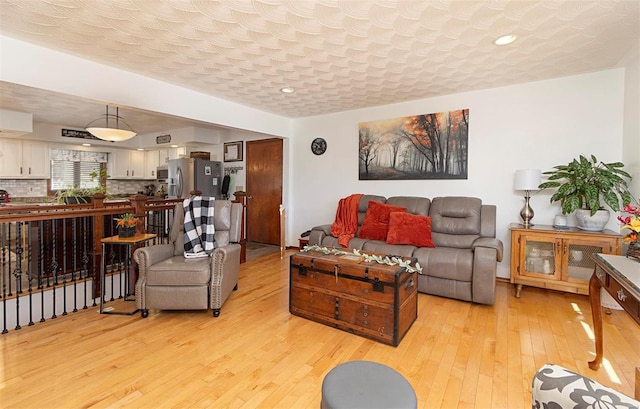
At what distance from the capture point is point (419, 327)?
2.46m

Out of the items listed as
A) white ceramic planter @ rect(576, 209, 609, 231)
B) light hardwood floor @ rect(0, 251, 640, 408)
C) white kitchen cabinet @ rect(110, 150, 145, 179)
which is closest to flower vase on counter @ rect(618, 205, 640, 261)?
light hardwood floor @ rect(0, 251, 640, 408)

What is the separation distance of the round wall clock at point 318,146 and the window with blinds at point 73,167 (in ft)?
16.1

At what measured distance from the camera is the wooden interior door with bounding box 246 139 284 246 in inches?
221

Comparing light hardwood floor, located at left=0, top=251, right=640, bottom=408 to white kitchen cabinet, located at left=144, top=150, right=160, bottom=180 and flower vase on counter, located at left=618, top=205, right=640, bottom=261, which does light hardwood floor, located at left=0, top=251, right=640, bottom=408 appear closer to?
flower vase on counter, located at left=618, top=205, right=640, bottom=261

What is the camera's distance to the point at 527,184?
3158 millimetres

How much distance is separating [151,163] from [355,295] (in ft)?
22.6

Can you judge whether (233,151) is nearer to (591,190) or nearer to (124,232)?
(124,232)

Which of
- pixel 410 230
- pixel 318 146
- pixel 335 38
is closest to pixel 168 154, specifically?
pixel 318 146

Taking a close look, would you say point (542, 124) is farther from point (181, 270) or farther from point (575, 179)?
point (181, 270)

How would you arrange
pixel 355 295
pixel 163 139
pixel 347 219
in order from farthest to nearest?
pixel 163 139
pixel 347 219
pixel 355 295

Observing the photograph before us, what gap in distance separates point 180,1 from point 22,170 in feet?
20.2

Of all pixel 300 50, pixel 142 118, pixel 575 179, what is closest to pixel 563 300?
pixel 575 179

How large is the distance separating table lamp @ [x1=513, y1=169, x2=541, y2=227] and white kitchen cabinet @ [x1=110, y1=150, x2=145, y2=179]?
783 centimetres

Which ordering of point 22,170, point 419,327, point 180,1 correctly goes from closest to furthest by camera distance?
point 180,1 → point 419,327 → point 22,170
